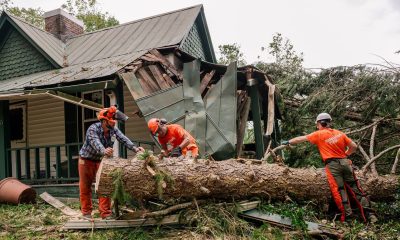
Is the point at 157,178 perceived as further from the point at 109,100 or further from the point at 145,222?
the point at 109,100

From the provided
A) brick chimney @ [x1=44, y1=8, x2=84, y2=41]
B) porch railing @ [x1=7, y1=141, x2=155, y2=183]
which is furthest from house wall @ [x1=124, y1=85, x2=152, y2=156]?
brick chimney @ [x1=44, y1=8, x2=84, y2=41]

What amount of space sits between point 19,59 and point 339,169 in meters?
11.8

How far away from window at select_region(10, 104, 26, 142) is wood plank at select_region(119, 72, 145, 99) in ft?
Result: 20.1

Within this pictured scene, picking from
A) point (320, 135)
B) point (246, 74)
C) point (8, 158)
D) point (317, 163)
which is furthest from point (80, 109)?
point (320, 135)

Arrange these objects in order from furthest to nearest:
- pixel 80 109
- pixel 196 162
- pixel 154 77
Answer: pixel 80 109, pixel 154 77, pixel 196 162

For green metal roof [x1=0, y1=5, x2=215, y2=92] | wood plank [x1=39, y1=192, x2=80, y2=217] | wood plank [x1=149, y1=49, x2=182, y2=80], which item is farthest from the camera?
green metal roof [x1=0, y1=5, x2=215, y2=92]

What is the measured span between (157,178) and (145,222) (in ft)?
2.34

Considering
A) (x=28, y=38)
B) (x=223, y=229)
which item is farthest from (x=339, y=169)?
(x=28, y=38)

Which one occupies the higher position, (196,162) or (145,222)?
(196,162)

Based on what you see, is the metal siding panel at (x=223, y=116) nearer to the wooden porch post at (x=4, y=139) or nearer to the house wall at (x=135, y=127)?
the house wall at (x=135, y=127)

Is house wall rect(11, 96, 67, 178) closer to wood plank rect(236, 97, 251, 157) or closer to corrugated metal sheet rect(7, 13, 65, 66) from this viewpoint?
corrugated metal sheet rect(7, 13, 65, 66)

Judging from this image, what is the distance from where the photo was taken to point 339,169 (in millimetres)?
5953

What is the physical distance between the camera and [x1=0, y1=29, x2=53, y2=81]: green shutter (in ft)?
43.0

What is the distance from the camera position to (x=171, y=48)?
420 inches
